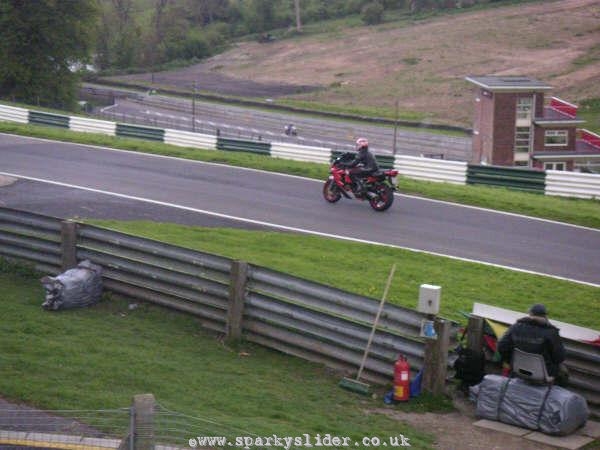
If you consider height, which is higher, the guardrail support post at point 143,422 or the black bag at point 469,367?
the guardrail support post at point 143,422

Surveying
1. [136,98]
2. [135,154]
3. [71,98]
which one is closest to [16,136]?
[135,154]

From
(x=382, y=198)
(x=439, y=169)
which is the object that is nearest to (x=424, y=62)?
(x=439, y=169)

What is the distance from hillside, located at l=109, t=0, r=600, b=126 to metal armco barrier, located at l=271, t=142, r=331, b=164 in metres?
48.4

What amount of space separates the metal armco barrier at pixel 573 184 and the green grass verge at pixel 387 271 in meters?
9.60

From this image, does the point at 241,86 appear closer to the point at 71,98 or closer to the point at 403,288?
the point at 71,98

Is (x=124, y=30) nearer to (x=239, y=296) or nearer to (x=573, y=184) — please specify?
(x=573, y=184)

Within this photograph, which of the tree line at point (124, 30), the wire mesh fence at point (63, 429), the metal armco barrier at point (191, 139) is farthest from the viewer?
the tree line at point (124, 30)

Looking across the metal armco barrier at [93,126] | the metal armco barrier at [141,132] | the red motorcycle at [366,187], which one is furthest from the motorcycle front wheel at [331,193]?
the metal armco barrier at [93,126]

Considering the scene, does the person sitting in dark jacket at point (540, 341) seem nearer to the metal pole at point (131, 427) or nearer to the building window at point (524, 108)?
the metal pole at point (131, 427)

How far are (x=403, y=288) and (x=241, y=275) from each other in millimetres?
3382

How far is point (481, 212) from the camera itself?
21.8 metres

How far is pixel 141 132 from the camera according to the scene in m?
32.3

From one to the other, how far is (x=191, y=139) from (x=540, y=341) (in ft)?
74.0

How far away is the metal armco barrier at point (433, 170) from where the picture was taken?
88.5ft
